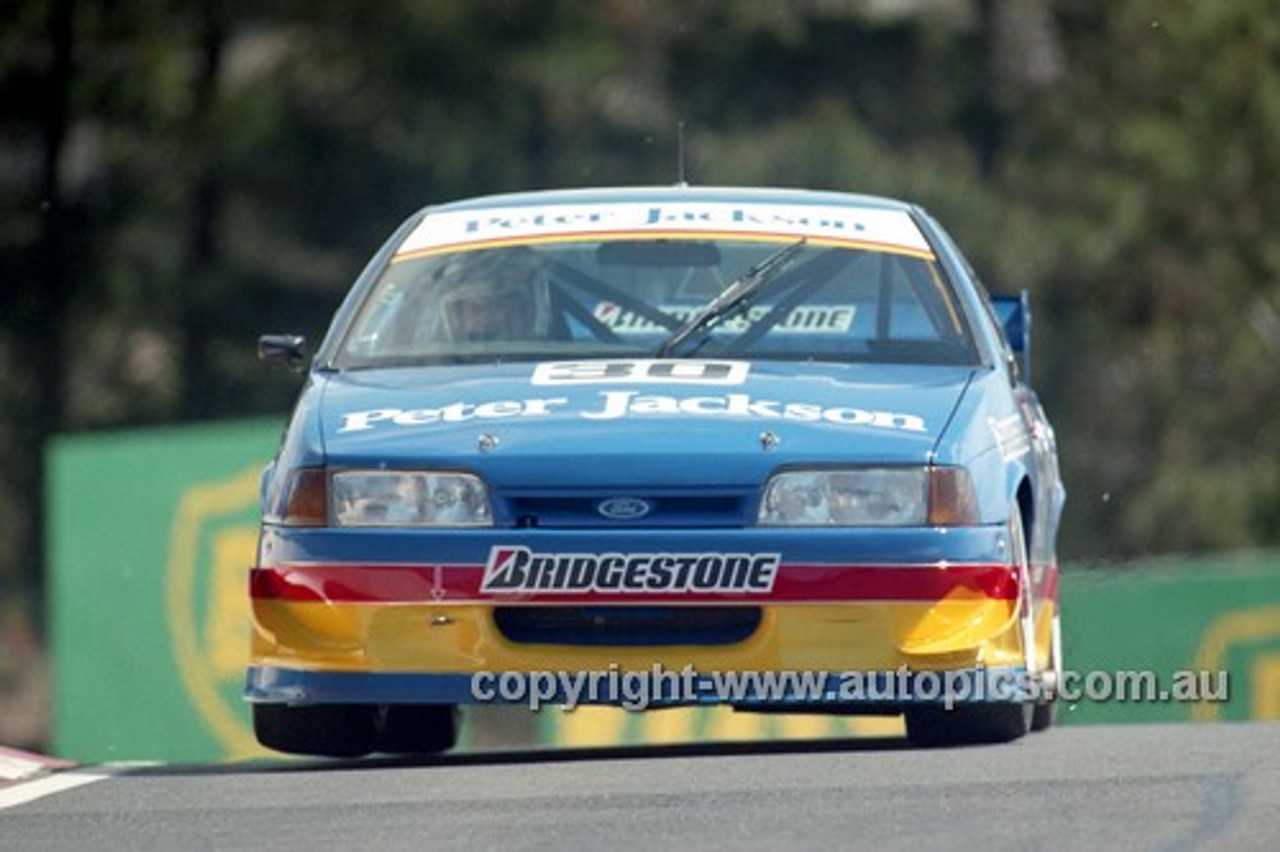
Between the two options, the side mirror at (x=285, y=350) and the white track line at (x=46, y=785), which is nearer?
the white track line at (x=46, y=785)

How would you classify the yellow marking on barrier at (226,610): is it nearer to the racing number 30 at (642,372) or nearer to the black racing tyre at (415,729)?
the black racing tyre at (415,729)

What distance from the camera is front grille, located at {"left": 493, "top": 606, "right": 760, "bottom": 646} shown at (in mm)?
7422

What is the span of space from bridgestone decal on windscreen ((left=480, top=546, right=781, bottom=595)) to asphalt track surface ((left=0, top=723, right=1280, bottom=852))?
39 centimetres

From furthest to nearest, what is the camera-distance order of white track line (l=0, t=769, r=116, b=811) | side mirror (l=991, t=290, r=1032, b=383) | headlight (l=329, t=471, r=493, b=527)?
side mirror (l=991, t=290, r=1032, b=383) < headlight (l=329, t=471, r=493, b=527) < white track line (l=0, t=769, r=116, b=811)

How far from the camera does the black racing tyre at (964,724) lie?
7.83 meters

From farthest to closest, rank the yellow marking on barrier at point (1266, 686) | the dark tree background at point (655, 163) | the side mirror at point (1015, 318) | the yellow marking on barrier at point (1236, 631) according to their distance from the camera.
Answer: the dark tree background at point (655, 163), the yellow marking on barrier at point (1236, 631), the yellow marking on barrier at point (1266, 686), the side mirror at point (1015, 318)

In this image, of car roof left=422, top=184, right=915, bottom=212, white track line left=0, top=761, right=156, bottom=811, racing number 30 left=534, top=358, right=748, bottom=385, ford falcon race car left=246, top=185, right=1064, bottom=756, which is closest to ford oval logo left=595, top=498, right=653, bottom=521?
ford falcon race car left=246, top=185, right=1064, bottom=756

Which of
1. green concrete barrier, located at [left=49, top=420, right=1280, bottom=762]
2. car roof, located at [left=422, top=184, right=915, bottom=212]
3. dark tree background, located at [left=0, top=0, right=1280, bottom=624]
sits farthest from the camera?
dark tree background, located at [left=0, top=0, right=1280, bottom=624]

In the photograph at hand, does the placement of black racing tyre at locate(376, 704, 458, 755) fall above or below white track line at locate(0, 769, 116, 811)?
below

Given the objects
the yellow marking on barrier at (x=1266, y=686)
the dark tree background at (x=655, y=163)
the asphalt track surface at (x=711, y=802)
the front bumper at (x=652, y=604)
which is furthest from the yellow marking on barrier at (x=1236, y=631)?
the dark tree background at (x=655, y=163)

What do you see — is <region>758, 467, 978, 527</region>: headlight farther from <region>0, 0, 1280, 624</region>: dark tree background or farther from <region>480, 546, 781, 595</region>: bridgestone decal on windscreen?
<region>0, 0, 1280, 624</region>: dark tree background

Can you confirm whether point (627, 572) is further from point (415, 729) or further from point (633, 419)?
point (415, 729)

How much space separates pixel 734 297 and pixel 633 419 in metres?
0.97

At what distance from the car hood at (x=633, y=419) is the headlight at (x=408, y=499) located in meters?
0.03
